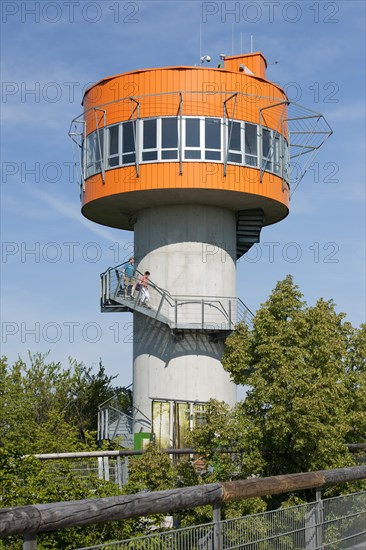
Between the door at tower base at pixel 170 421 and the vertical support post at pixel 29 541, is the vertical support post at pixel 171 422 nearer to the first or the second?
the door at tower base at pixel 170 421

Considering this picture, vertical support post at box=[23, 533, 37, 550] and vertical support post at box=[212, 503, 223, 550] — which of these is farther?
vertical support post at box=[212, 503, 223, 550]

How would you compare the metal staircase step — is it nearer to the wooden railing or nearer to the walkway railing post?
the walkway railing post

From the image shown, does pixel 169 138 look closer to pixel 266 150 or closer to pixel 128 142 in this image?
pixel 128 142

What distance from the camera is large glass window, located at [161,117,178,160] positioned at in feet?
105

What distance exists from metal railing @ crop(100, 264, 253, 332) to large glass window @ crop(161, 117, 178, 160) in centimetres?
499

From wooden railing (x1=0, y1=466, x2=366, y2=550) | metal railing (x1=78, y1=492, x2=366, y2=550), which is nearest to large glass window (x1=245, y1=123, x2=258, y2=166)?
metal railing (x1=78, y1=492, x2=366, y2=550)

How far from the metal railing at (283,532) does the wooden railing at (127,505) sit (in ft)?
0.66

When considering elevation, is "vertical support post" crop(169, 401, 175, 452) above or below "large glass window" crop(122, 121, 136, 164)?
below

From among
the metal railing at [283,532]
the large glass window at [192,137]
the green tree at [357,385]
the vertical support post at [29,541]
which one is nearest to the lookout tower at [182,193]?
the large glass window at [192,137]

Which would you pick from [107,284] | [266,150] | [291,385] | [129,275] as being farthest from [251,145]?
[291,385]

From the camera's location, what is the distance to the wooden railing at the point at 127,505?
4.91 metres

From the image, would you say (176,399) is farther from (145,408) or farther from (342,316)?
(342,316)

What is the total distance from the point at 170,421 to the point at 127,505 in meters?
25.3

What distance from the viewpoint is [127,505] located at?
5660mm
